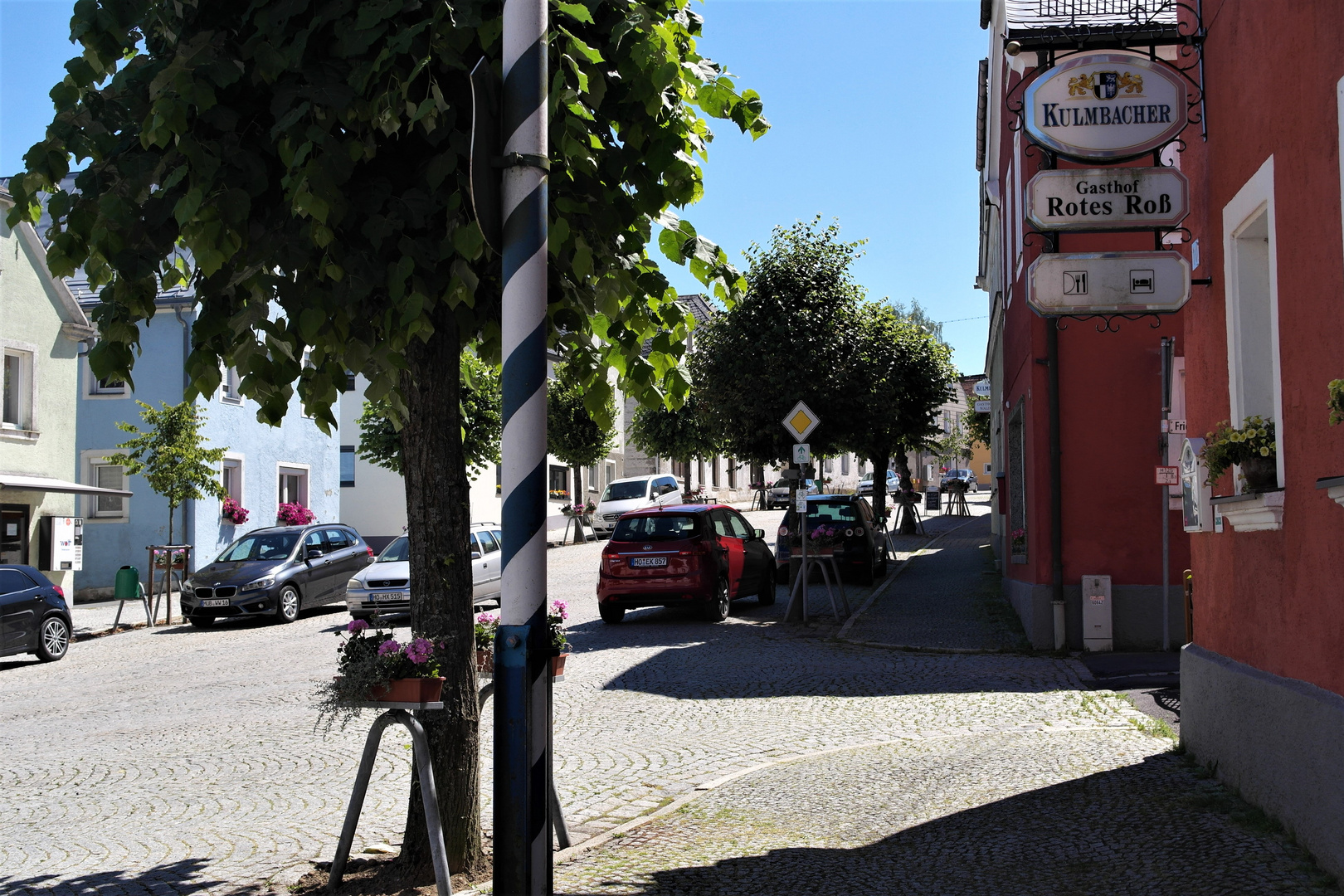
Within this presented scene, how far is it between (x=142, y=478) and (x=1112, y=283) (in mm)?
25066

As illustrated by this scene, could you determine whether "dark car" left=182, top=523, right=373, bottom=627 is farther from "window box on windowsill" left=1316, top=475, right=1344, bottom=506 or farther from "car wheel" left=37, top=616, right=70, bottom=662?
"window box on windowsill" left=1316, top=475, right=1344, bottom=506

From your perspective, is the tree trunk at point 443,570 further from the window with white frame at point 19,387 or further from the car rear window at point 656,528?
the window with white frame at point 19,387

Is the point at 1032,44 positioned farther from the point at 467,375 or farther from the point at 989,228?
the point at 989,228

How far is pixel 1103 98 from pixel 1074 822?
13.0 feet

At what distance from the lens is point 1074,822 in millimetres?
5914

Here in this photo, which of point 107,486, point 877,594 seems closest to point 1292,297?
point 877,594

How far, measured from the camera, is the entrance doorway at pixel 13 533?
872 inches

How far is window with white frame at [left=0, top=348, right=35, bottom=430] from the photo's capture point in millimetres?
23156

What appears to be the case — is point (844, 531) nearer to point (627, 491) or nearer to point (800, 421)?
point (800, 421)

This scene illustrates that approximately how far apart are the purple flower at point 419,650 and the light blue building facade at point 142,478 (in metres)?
22.9

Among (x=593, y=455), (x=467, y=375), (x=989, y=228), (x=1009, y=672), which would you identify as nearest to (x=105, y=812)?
(x=467, y=375)

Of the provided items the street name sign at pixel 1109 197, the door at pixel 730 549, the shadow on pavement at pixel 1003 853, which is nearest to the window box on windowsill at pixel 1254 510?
the shadow on pavement at pixel 1003 853

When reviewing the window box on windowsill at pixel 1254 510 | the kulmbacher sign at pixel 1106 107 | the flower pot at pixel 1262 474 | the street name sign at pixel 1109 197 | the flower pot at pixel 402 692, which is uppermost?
the kulmbacher sign at pixel 1106 107

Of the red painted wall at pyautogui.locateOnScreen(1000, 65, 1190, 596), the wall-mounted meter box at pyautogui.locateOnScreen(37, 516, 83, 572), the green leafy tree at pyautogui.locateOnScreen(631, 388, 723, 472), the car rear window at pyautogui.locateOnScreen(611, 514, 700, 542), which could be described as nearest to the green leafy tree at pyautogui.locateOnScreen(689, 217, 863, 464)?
the car rear window at pyautogui.locateOnScreen(611, 514, 700, 542)
